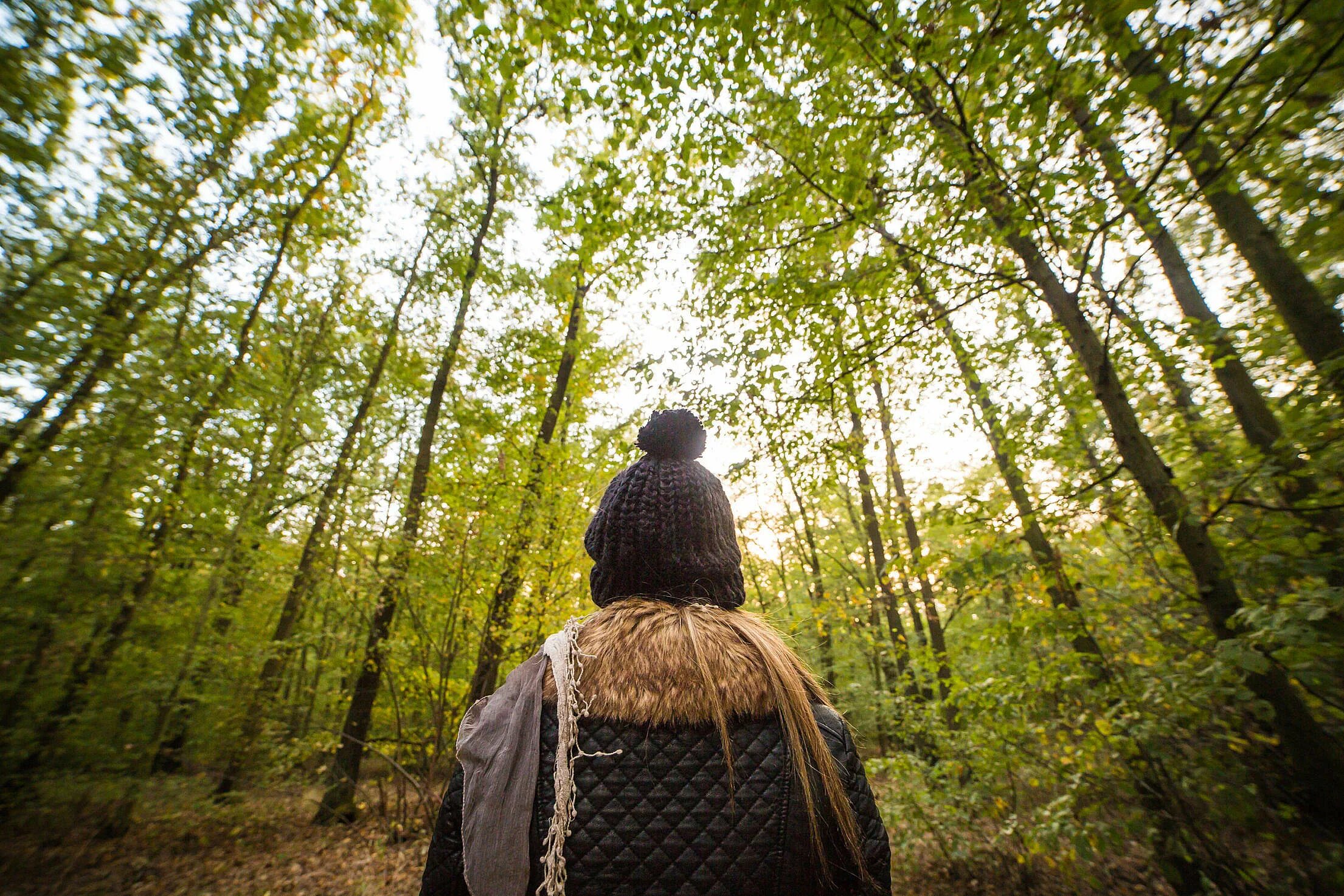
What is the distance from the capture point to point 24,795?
4500mm

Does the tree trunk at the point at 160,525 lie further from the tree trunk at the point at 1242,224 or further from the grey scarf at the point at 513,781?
the tree trunk at the point at 1242,224

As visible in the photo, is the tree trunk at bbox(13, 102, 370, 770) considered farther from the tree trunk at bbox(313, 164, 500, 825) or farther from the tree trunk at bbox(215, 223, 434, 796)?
the tree trunk at bbox(313, 164, 500, 825)

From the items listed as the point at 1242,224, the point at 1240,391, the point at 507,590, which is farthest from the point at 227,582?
Answer: the point at 1240,391

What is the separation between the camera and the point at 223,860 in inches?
250

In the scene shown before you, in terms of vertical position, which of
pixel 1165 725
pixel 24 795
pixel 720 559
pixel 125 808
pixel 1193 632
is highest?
pixel 720 559

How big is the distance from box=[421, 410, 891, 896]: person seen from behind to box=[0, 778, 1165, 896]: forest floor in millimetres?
5346

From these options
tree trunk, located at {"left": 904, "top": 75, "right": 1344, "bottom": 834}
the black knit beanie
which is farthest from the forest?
the black knit beanie

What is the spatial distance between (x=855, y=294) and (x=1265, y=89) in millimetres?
1886

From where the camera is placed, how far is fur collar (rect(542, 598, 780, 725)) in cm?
127

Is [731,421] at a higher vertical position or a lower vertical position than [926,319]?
lower

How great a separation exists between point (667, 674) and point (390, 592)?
6316mm

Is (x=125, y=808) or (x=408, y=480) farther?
(x=408, y=480)

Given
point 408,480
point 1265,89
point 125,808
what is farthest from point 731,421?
point 408,480

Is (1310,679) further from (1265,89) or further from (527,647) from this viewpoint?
(527,647)
